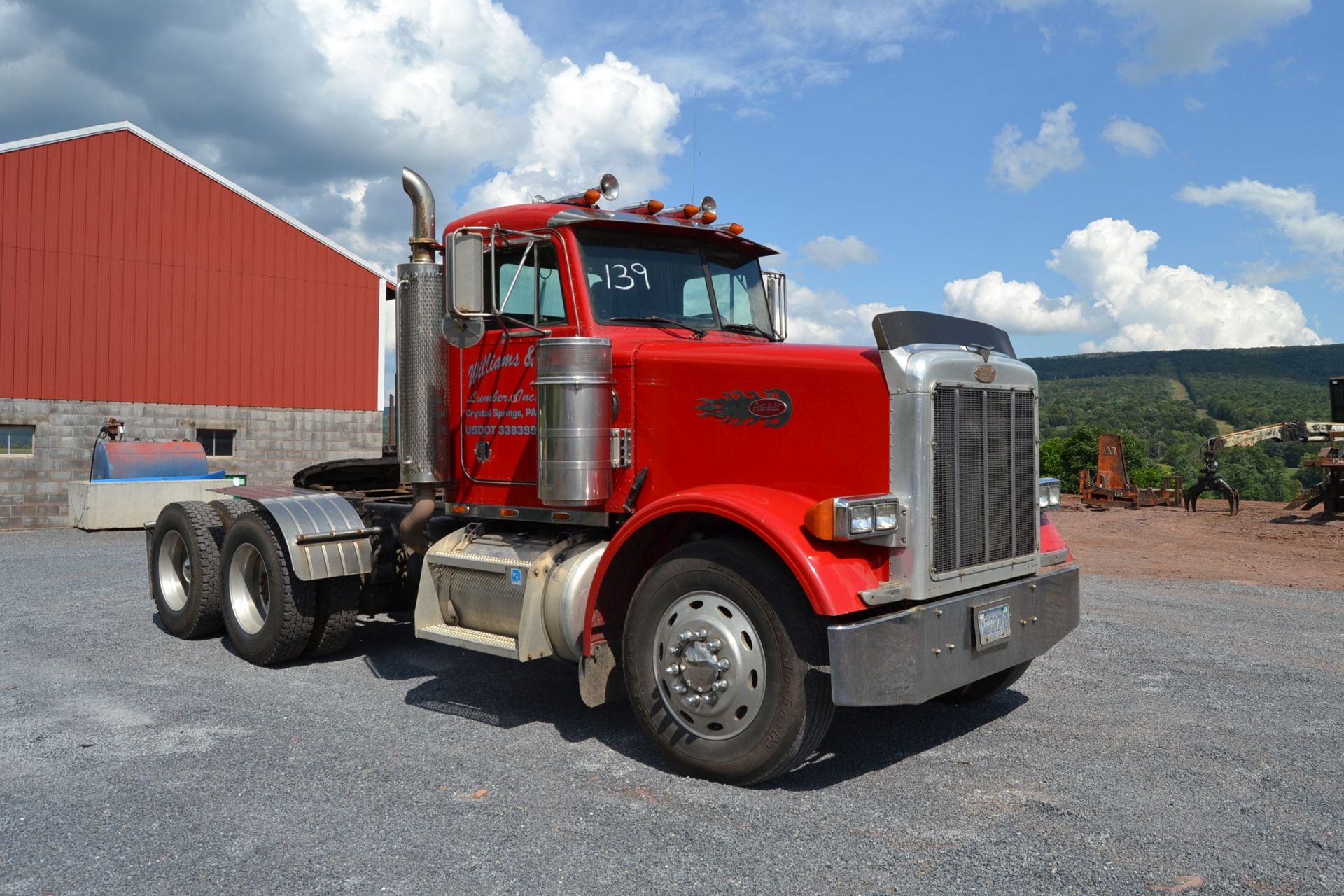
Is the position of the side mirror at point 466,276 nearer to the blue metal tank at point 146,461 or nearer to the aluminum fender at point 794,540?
the aluminum fender at point 794,540

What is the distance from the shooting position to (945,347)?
4.60 m

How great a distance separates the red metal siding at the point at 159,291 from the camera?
1756 centimetres

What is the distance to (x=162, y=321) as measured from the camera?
1881 centimetres

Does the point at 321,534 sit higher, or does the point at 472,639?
the point at 321,534

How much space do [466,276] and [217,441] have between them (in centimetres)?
1639

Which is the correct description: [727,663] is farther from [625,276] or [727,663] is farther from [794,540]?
[625,276]

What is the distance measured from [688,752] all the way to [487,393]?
2484 millimetres

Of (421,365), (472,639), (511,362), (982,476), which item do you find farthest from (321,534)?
A: (982,476)

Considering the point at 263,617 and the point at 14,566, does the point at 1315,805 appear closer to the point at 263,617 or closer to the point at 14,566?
the point at 263,617

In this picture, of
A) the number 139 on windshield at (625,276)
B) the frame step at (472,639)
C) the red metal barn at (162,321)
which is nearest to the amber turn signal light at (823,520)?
the frame step at (472,639)

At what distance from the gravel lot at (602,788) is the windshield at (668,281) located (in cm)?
227

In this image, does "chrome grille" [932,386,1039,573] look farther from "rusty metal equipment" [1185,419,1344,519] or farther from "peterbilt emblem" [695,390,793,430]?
"rusty metal equipment" [1185,419,1344,519]

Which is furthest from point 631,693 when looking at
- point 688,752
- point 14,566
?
point 14,566

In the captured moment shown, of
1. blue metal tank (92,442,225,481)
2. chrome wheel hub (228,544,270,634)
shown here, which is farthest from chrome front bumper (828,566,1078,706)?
blue metal tank (92,442,225,481)
